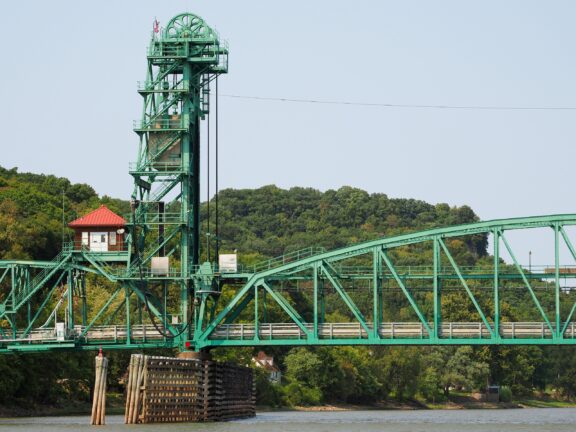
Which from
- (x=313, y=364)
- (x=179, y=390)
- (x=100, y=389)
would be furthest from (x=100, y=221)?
(x=313, y=364)

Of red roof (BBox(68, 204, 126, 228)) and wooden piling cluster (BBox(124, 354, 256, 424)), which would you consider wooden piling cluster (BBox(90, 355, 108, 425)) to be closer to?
wooden piling cluster (BBox(124, 354, 256, 424))

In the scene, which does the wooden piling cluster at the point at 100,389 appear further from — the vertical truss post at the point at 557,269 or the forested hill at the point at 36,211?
the forested hill at the point at 36,211

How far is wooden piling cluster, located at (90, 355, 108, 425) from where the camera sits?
3073 inches

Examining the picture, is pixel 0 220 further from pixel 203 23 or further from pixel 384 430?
pixel 384 430

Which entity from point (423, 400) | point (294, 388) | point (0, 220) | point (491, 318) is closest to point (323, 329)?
point (294, 388)

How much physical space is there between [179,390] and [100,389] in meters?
7.36

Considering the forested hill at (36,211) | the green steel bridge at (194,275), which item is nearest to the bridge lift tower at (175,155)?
the green steel bridge at (194,275)

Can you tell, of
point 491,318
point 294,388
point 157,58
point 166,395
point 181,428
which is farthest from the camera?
point 491,318

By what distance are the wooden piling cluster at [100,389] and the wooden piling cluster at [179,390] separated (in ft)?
5.12

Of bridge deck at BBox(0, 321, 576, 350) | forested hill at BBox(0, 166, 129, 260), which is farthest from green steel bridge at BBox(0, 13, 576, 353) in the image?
forested hill at BBox(0, 166, 129, 260)

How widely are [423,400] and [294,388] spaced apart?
99.8 feet

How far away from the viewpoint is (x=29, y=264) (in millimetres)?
92875

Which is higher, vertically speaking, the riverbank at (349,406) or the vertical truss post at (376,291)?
the vertical truss post at (376,291)

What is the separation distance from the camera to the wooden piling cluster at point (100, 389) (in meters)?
78.1
